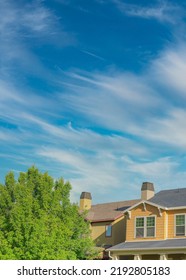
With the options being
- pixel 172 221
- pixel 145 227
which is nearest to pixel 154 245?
pixel 172 221

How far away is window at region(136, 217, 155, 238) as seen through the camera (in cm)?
4131

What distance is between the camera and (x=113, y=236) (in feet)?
164

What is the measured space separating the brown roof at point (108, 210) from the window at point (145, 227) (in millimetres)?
7949

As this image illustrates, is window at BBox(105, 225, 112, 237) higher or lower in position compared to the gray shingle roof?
lower

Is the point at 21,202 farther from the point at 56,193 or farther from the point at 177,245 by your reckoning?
the point at 177,245

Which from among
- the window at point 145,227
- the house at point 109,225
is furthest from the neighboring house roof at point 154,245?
the house at point 109,225

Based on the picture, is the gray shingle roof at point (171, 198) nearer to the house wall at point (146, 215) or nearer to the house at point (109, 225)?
the house wall at point (146, 215)

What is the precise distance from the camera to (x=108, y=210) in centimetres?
5388

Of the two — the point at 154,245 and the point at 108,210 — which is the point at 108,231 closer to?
the point at 108,210

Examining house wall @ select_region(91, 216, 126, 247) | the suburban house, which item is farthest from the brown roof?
the suburban house

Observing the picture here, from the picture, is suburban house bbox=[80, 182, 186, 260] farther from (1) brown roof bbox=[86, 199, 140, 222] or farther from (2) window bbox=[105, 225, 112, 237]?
(1) brown roof bbox=[86, 199, 140, 222]

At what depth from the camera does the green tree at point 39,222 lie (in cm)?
3381

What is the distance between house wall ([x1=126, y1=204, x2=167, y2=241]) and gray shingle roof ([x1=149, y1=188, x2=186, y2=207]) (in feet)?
3.50
